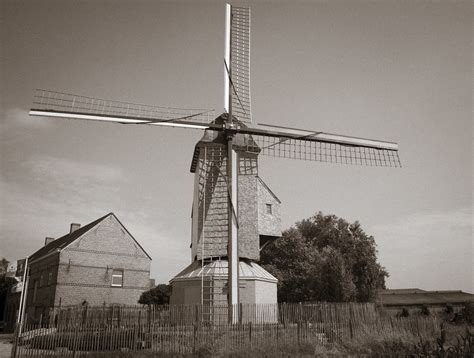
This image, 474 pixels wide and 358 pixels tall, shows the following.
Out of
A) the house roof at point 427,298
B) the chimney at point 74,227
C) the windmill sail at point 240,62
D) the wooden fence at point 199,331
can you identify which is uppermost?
the windmill sail at point 240,62

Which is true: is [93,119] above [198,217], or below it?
above

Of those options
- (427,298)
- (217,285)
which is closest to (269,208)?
(217,285)

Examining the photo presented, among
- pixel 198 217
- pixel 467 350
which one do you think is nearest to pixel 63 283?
pixel 198 217

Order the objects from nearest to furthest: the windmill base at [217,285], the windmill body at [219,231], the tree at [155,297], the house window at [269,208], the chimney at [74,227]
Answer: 1. the windmill base at [217,285]
2. the windmill body at [219,231]
3. the house window at [269,208]
4. the tree at [155,297]
5. the chimney at [74,227]

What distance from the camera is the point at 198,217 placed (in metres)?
21.4

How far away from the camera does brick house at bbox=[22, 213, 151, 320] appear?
31250mm

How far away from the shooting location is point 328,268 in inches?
1398

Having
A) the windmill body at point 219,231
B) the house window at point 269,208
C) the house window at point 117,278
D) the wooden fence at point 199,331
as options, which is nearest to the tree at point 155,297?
the house window at point 117,278

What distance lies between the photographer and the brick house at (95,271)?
31.2 meters

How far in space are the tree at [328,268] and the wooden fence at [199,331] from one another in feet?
51.4

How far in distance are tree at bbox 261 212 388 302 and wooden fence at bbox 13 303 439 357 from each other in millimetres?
15675

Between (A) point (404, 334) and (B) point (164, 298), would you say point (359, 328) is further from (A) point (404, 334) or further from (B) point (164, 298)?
(B) point (164, 298)

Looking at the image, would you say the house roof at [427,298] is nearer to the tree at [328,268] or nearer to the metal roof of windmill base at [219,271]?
the tree at [328,268]

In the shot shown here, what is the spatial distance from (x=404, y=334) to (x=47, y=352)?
14.6m
